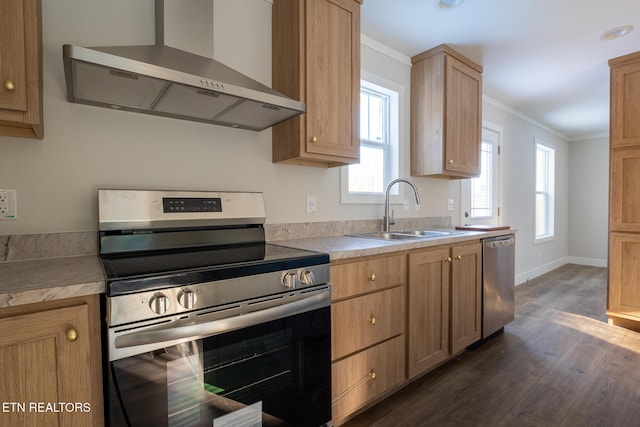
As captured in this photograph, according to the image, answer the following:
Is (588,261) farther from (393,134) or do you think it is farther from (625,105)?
(393,134)

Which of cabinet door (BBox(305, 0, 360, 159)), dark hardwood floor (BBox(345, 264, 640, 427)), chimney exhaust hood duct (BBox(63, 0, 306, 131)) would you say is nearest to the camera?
chimney exhaust hood duct (BBox(63, 0, 306, 131))

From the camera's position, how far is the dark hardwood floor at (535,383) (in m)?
1.74

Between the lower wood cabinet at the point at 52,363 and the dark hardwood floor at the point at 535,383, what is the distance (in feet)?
4.15

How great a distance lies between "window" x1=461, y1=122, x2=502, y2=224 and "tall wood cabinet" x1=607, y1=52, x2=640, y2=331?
1182 mm

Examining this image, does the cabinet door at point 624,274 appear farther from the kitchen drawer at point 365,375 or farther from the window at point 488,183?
the kitchen drawer at point 365,375

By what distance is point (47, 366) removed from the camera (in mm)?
902

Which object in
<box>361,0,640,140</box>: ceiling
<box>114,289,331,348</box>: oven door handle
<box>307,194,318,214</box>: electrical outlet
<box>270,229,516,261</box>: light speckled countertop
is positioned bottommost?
<box>114,289,331,348</box>: oven door handle

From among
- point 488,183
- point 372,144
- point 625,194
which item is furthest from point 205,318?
point 488,183

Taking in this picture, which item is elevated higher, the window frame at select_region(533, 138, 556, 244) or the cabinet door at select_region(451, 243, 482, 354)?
the window frame at select_region(533, 138, 556, 244)

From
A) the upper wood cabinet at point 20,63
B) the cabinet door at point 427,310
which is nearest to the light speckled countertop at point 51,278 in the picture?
the upper wood cabinet at point 20,63

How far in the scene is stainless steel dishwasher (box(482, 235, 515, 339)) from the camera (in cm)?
257

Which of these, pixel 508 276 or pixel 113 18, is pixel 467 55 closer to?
pixel 508 276

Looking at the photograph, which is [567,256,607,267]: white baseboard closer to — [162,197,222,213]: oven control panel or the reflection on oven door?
the reflection on oven door

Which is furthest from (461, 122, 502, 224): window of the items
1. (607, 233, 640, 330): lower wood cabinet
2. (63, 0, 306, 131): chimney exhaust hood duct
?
(63, 0, 306, 131): chimney exhaust hood duct
